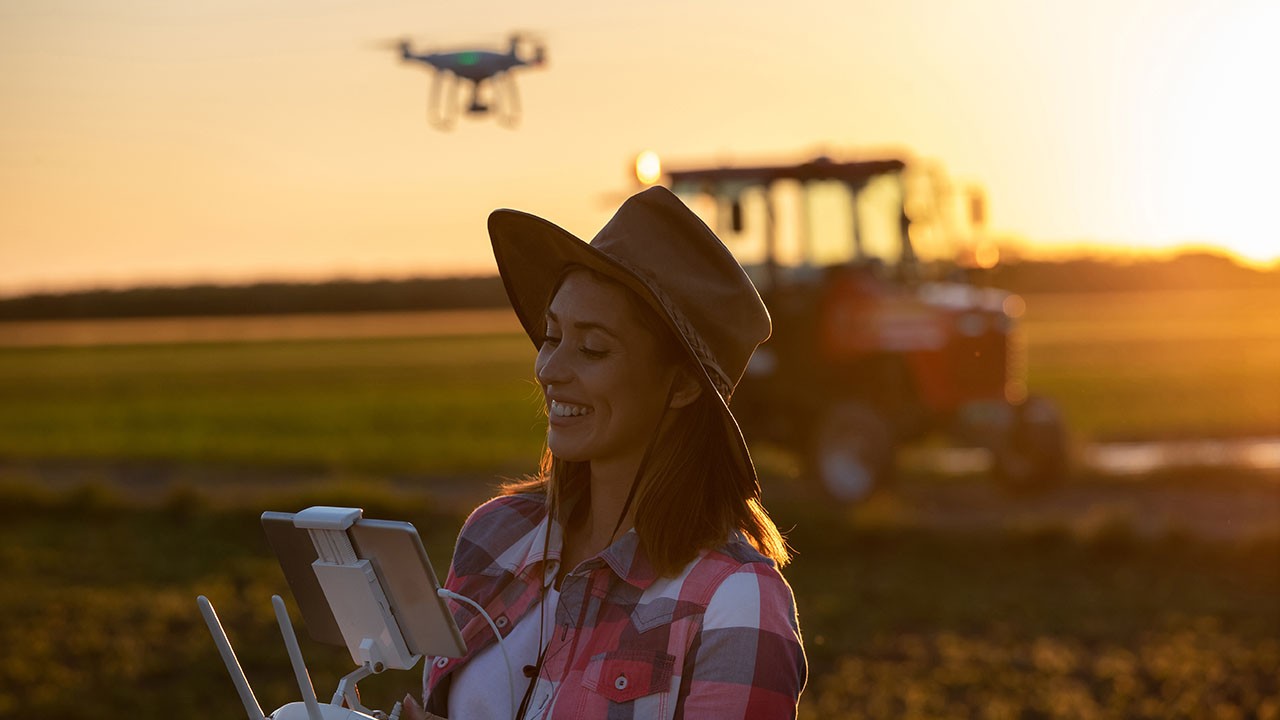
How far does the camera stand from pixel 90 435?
74.1ft

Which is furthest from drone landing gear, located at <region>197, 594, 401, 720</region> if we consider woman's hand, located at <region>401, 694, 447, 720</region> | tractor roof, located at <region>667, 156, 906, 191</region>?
tractor roof, located at <region>667, 156, 906, 191</region>

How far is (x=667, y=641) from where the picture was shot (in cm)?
186

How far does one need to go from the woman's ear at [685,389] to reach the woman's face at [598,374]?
0.02 metres

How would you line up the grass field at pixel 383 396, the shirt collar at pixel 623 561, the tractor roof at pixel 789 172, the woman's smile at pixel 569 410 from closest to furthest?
the shirt collar at pixel 623 561 → the woman's smile at pixel 569 410 → the tractor roof at pixel 789 172 → the grass field at pixel 383 396

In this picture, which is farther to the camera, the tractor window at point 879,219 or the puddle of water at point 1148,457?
the puddle of water at point 1148,457

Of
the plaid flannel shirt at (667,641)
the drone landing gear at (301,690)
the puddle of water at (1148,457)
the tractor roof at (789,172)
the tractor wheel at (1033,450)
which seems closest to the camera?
the drone landing gear at (301,690)

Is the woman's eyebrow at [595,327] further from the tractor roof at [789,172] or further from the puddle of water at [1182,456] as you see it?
the puddle of water at [1182,456]

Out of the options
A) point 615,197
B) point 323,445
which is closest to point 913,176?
point 615,197

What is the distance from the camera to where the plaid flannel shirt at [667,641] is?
181 cm

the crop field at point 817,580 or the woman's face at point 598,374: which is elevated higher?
the woman's face at point 598,374

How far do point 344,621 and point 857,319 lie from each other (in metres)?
→ 10.4

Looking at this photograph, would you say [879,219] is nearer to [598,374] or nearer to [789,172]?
[789,172]

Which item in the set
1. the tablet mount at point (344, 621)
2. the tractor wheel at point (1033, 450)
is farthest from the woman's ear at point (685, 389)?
the tractor wheel at point (1033, 450)

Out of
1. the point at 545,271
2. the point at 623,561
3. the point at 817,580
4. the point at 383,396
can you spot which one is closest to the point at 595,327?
the point at 545,271
